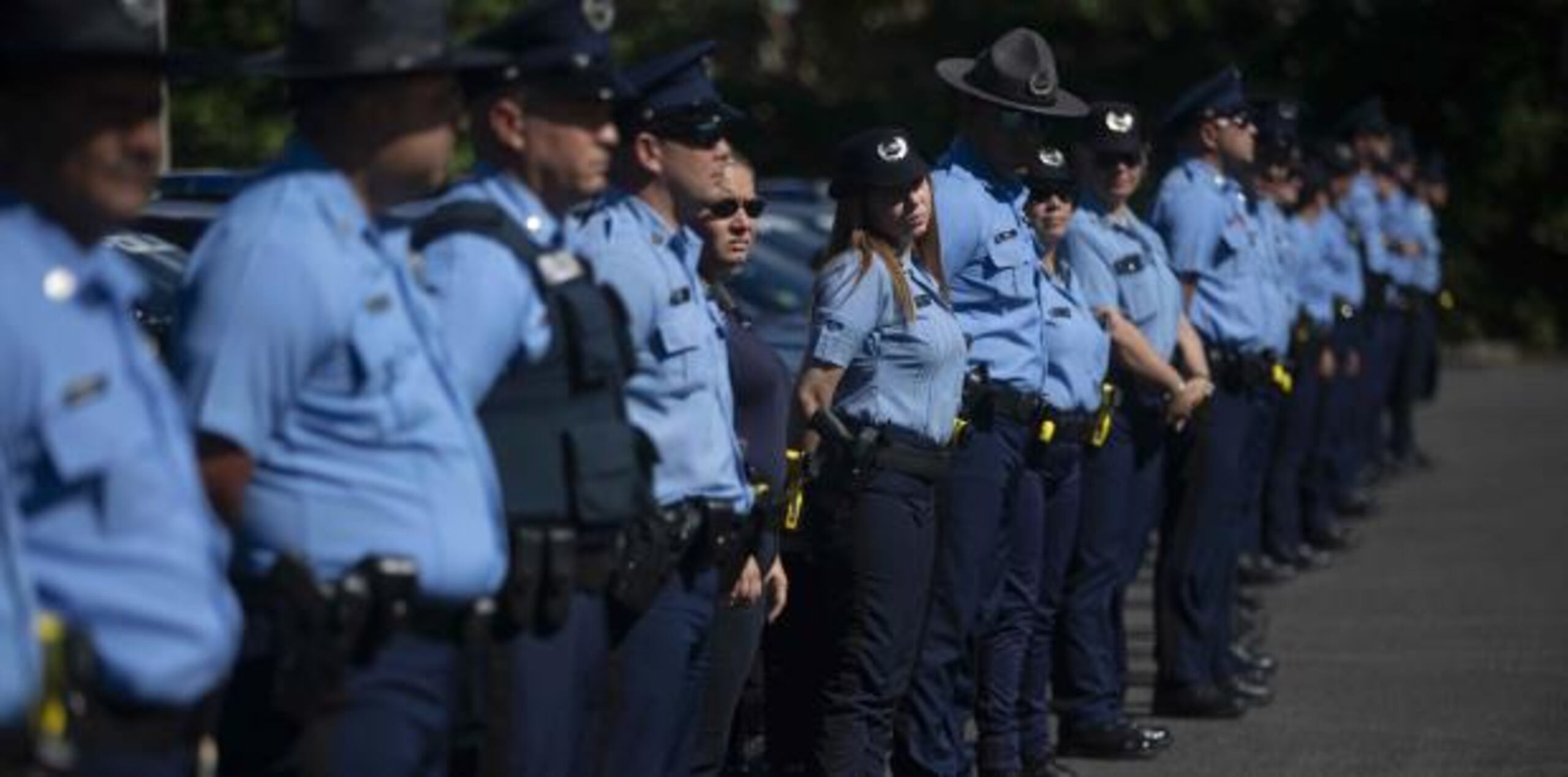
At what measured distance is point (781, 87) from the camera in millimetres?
40125

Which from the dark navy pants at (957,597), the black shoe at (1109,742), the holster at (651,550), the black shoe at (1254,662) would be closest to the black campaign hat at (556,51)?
the holster at (651,550)

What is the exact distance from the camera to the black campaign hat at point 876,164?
9.30 metres

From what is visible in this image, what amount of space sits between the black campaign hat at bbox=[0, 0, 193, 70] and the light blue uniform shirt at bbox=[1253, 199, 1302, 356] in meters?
8.61

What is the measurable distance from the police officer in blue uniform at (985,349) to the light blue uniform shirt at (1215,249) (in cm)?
254

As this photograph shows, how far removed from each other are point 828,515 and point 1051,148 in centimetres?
212

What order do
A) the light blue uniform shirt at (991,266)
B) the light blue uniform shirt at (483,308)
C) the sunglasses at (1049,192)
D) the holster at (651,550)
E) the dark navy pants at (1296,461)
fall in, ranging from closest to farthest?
1. the light blue uniform shirt at (483,308)
2. the holster at (651,550)
3. the light blue uniform shirt at (991,266)
4. the sunglasses at (1049,192)
5. the dark navy pants at (1296,461)

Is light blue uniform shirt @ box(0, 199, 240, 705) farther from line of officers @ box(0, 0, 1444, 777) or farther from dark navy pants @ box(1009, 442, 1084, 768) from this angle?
dark navy pants @ box(1009, 442, 1084, 768)

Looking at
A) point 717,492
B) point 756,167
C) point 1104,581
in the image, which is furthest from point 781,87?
point 717,492

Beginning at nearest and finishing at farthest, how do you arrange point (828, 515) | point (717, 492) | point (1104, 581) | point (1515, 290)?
point (717, 492) < point (828, 515) < point (1104, 581) < point (1515, 290)

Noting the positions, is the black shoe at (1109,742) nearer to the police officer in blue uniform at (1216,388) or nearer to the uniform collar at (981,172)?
the police officer in blue uniform at (1216,388)

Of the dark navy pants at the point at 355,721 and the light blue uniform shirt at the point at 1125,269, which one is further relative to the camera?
the light blue uniform shirt at the point at 1125,269

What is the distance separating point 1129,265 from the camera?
11766 millimetres

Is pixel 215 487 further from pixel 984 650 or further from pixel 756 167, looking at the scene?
pixel 756 167

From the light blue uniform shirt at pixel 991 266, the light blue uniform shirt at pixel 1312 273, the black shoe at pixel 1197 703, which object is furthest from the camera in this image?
the light blue uniform shirt at pixel 1312 273
